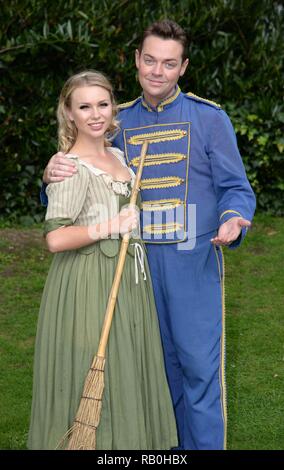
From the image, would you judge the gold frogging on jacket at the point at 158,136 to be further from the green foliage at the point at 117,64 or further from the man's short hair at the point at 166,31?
the green foliage at the point at 117,64

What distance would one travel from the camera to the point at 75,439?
3.65m

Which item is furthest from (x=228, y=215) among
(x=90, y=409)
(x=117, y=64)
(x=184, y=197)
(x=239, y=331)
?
(x=117, y=64)

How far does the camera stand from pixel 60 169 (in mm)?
3643

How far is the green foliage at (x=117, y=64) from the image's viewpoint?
7.61 metres

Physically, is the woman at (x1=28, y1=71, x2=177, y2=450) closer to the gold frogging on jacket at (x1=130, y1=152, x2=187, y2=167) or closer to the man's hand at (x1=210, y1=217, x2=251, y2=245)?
the gold frogging on jacket at (x1=130, y1=152, x2=187, y2=167)

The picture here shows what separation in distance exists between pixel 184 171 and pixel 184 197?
10cm

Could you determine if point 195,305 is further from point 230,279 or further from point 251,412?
point 230,279

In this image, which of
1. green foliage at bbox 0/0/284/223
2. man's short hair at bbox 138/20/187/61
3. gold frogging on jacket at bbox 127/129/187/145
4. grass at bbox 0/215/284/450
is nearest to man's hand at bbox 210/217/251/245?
gold frogging on jacket at bbox 127/129/187/145

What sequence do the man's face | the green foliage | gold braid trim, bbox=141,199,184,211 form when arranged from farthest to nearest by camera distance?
the green foliage → gold braid trim, bbox=141,199,184,211 → the man's face

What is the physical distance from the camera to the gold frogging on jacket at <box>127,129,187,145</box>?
396 centimetres

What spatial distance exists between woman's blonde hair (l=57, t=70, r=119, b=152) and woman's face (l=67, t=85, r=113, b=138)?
0.08 ft

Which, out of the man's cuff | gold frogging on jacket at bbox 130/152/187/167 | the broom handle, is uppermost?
gold frogging on jacket at bbox 130/152/187/167

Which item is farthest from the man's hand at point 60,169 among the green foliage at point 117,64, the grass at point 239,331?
the green foliage at point 117,64

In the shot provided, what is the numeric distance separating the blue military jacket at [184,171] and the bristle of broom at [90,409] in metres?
0.65
